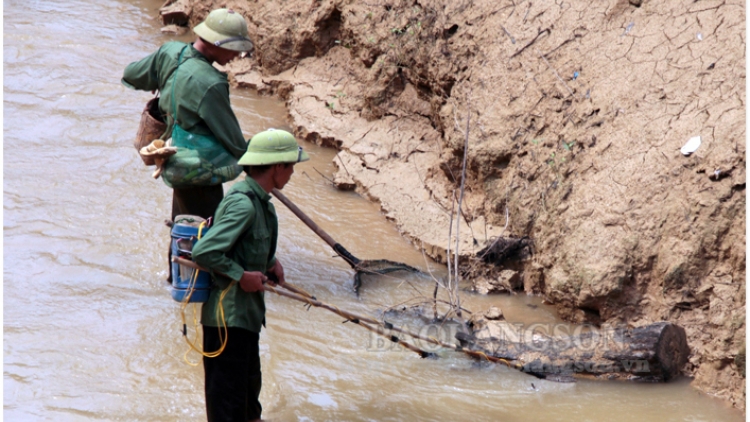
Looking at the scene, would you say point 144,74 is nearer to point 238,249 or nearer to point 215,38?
point 215,38

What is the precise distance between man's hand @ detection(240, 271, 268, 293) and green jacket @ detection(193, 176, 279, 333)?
0.11 ft

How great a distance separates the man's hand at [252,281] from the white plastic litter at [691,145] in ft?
9.54

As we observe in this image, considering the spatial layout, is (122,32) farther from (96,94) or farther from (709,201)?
(709,201)

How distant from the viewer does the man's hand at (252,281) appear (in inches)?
123

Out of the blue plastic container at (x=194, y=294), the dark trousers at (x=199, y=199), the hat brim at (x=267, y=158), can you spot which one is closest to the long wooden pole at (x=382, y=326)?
the blue plastic container at (x=194, y=294)

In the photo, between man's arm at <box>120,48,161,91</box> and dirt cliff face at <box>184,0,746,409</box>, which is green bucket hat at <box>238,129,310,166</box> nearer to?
man's arm at <box>120,48,161,91</box>

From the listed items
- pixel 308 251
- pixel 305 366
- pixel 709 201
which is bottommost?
pixel 305 366

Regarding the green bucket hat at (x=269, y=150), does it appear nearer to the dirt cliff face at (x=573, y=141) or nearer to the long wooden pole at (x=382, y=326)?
the long wooden pole at (x=382, y=326)

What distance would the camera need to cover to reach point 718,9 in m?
5.02

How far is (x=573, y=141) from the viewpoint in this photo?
517 cm

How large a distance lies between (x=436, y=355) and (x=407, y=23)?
367 centimetres

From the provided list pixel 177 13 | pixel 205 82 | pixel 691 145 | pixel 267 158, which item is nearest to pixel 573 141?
pixel 691 145

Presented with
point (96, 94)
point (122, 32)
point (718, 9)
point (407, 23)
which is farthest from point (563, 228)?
point (122, 32)

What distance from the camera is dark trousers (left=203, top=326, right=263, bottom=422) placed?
3.25 meters
